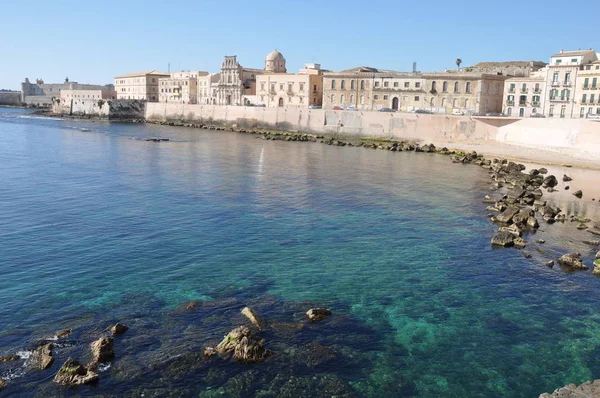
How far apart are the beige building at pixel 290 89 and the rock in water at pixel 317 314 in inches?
3229

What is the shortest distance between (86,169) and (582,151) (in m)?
50.4

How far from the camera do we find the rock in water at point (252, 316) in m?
17.1

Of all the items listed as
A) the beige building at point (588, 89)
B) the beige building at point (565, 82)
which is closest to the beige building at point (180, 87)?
the beige building at point (565, 82)

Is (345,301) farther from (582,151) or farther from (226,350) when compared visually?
(582,151)

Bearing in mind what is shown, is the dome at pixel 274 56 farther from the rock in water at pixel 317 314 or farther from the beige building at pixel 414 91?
the rock in water at pixel 317 314

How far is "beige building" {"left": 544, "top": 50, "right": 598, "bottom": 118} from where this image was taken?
218 feet

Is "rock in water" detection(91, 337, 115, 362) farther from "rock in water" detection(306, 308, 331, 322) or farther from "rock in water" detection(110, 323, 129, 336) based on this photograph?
"rock in water" detection(306, 308, 331, 322)

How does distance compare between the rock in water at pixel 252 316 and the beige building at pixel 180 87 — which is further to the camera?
the beige building at pixel 180 87

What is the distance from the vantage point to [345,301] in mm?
19422

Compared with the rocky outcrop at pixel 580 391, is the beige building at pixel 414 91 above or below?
above

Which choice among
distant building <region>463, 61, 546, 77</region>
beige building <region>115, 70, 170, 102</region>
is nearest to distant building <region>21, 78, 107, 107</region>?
beige building <region>115, 70, 170, 102</region>

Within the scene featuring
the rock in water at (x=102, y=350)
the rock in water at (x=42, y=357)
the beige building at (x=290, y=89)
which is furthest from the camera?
the beige building at (x=290, y=89)

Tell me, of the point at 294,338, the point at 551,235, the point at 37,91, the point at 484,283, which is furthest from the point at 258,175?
the point at 37,91

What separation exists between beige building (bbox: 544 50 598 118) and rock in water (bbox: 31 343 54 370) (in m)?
68.0
